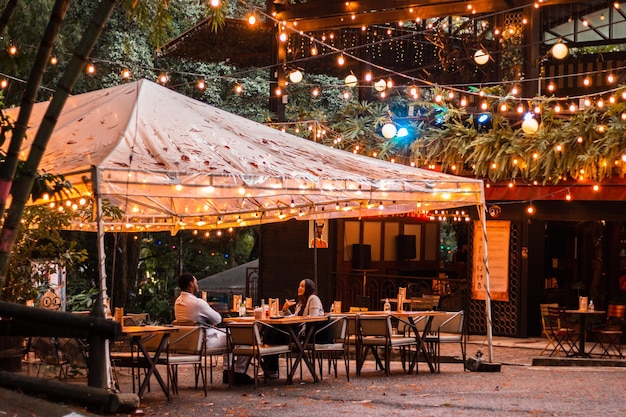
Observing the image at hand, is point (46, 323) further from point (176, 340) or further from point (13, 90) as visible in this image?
point (13, 90)

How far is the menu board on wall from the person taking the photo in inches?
720

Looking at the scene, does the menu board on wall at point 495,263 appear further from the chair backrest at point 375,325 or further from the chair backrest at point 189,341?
the chair backrest at point 189,341

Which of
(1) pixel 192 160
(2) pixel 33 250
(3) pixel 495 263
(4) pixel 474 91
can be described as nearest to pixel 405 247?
(3) pixel 495 263

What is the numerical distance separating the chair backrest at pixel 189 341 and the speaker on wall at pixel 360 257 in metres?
9.58

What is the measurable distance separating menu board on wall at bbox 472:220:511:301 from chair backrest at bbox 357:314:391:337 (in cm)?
595

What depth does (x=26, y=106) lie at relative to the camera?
5.74 m

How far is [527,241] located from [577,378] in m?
5.55

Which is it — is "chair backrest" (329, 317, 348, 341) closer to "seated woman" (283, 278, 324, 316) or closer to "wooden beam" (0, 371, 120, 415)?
"seated woman" (283, 278, 324, 316)

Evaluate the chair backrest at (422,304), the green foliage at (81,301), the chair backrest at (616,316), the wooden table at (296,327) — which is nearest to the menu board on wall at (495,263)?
the chair backrest at (422,304)

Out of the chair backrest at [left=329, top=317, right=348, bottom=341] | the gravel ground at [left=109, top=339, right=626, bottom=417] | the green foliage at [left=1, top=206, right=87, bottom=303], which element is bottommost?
the gravel ground at [left=109, top=339, right=626, bottom=417]

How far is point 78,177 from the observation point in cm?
1011

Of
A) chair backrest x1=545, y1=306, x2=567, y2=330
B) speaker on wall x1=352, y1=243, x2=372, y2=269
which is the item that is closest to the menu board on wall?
chair backrest x1=545, y1=306, x2=567, y2=330

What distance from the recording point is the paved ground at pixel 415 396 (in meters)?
9.80

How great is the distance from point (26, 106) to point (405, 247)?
17.1m
